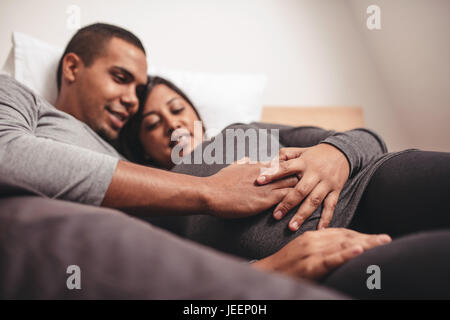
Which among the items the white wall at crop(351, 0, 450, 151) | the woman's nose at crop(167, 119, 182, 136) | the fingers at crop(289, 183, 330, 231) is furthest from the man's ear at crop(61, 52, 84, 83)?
the white wall at crop(351, 0, 450, 151)

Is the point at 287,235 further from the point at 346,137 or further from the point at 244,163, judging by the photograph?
the point at 346,137

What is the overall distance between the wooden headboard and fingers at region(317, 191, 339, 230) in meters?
1.04

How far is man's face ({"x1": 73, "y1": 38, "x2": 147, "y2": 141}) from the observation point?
1.10 metres

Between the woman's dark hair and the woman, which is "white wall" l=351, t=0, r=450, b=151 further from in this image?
the woman's dark hair

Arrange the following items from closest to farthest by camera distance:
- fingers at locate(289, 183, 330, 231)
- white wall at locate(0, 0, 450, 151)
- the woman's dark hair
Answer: fingers at locate(289, 183, 330, 231)
the woman's dark hair
white wall at locate(0, 0, 450, 151)

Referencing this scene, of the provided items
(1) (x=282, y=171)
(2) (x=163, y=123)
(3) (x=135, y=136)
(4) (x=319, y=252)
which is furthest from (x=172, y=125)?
(4) (x=319, y=252)

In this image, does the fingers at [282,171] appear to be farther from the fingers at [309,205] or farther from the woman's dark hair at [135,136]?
the woman's dark hair at [135,136]

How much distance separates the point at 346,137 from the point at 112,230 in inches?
25.3

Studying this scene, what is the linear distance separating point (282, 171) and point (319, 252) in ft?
0.75

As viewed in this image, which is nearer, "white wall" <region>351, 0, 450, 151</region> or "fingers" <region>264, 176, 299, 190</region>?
"fingers" <region>264, 176, 299, 190</region>

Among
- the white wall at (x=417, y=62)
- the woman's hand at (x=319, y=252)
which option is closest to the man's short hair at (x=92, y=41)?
the woman's hand at (x=319, y=252)

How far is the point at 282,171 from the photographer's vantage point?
2.16 ft

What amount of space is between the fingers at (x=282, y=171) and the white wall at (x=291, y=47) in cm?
119

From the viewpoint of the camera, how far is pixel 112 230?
331 millimetres
